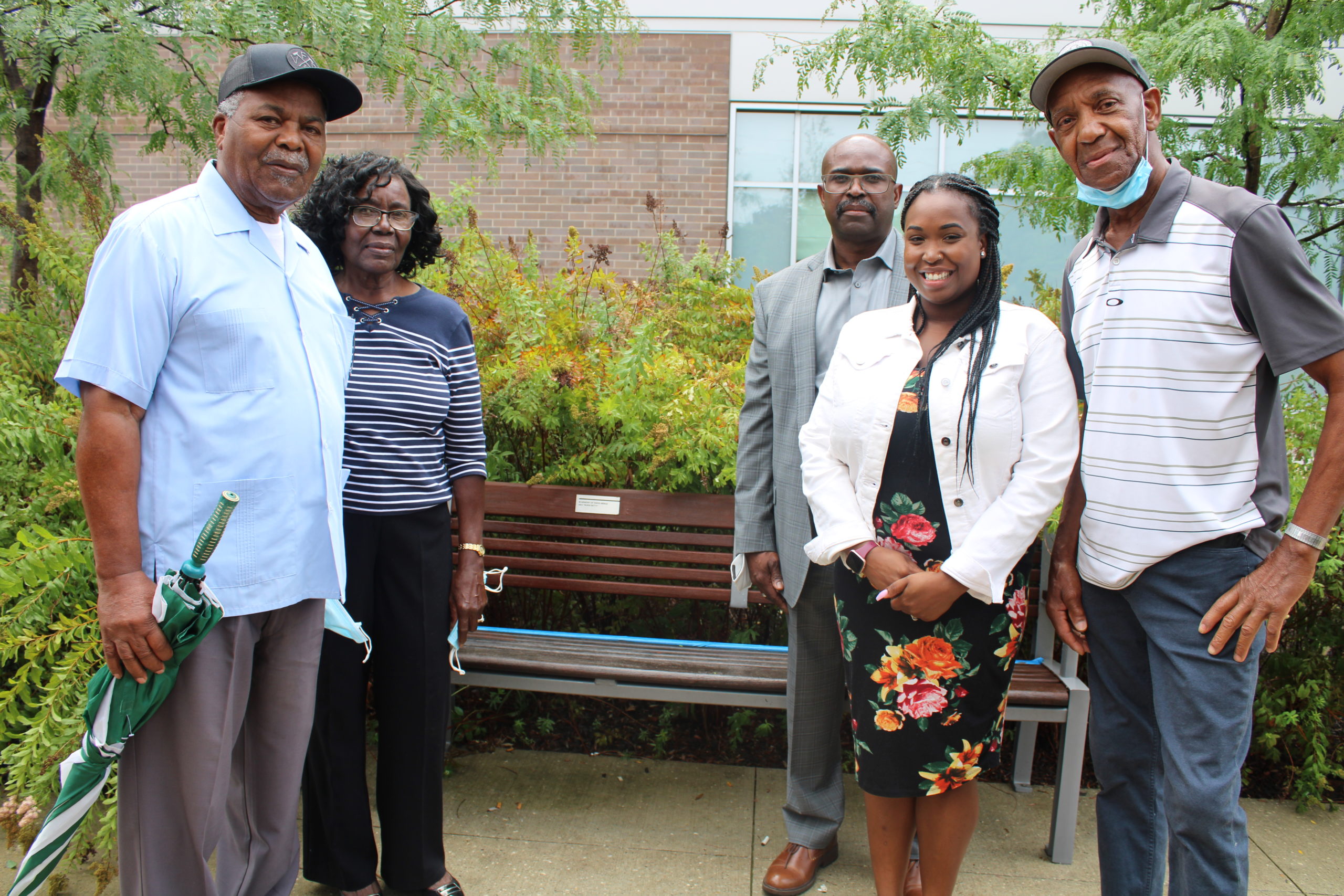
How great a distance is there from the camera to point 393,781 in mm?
2590

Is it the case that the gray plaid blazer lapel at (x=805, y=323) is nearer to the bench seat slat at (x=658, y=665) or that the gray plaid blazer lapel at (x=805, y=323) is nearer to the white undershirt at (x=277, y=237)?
the bench seat slat at (x=658, y=665)

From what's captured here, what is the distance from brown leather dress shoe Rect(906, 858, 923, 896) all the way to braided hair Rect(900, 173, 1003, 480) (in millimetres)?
1297

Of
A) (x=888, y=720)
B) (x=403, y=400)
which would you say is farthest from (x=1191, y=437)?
(x=403, y=400)

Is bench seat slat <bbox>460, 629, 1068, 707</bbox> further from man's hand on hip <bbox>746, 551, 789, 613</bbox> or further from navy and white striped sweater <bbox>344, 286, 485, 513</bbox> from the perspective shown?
navy and white striped sweater <bbox>344, 286, 485, 513</bbox>

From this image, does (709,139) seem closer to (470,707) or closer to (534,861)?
(470,707)

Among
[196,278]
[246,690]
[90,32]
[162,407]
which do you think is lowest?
[246,690]

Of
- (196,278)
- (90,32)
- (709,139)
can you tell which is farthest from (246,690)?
(709,139)

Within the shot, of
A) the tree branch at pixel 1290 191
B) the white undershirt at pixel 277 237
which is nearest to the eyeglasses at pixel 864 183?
the white undershirt at pixel 277 237

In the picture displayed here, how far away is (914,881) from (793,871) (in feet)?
1.22

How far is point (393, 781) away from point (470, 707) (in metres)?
1.29

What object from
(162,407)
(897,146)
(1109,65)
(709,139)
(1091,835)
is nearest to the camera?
(162,407)

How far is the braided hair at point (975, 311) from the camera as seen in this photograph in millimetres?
2041

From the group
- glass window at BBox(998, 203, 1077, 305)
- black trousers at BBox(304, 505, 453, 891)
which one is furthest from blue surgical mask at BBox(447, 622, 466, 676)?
glass window at BBox(998, 203, 1077, 305)

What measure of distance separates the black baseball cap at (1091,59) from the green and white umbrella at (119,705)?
2004 mm
